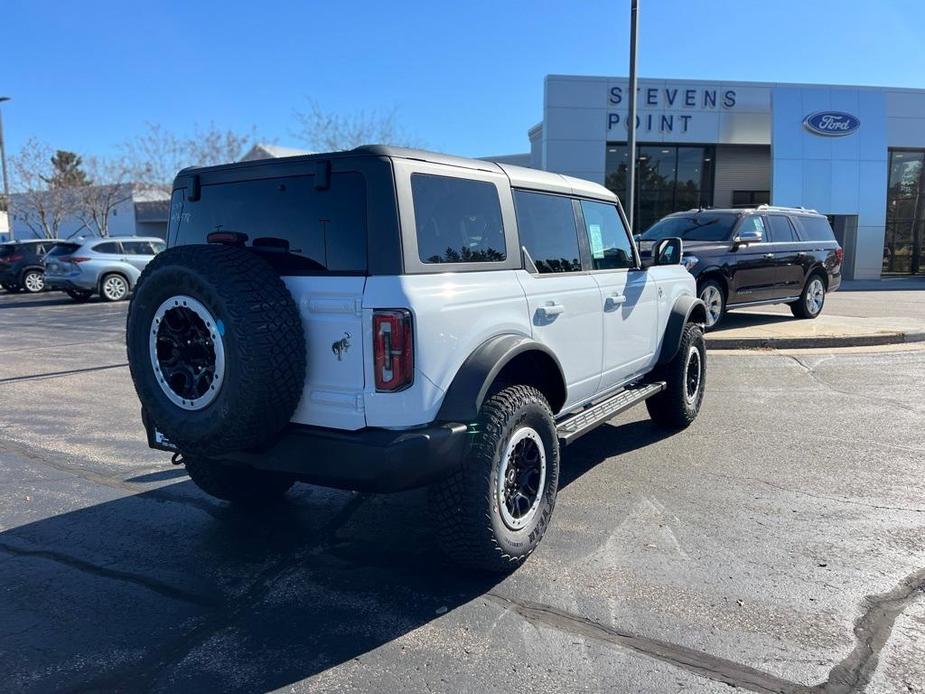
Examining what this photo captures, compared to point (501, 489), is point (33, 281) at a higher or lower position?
higher

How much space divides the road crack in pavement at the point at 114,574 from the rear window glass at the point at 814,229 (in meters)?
12.0

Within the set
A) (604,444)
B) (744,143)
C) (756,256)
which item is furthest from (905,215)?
(604,444)

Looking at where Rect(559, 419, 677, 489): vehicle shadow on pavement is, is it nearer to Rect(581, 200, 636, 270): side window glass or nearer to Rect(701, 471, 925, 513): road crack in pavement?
Rect(701, 471, 925, 513): road crack in pavement

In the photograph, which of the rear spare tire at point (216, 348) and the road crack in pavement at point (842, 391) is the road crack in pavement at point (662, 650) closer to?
the rear spare tire at point (216, 348)

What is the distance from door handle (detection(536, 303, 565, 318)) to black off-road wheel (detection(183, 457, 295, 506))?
1743mm

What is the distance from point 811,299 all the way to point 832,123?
14.1 metres

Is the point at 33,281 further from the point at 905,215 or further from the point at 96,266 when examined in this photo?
the point at 905,215

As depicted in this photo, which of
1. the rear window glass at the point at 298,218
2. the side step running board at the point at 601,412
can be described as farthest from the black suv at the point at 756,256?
the rear window glass at the point at 298,218

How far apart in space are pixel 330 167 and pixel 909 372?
8094 millimetres

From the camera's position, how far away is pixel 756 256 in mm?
11070

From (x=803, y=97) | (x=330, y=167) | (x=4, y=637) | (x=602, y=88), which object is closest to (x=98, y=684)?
(x=4, y=637)

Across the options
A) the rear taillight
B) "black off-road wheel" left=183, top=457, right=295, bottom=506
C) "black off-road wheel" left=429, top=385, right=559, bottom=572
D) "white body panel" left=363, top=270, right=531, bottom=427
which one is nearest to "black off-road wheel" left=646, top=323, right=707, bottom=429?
"black off-road wheel" left=429, top=385, right=559, bottom=572

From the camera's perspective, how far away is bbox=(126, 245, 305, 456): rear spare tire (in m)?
2.91

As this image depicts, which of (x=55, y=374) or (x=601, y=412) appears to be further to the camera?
(x=55, y=374)
